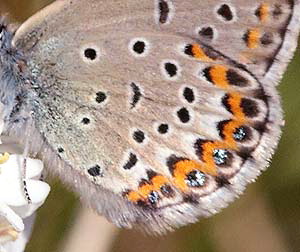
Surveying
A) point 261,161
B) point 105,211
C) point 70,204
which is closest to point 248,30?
point 261,161

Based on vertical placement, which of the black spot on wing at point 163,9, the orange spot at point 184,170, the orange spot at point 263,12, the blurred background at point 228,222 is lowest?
the blurred background at point 228,222

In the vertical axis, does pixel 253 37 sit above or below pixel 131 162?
above

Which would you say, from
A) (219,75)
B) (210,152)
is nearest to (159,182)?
(210,152)

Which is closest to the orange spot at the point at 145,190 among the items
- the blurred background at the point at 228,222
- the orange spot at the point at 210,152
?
the orange spot at the point at 210,152

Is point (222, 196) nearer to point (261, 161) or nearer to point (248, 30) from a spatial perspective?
point (261, 161)

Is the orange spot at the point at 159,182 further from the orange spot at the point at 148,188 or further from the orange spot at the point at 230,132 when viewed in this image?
the orange spot at the point at 230,132

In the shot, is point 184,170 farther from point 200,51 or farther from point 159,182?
point 200,51

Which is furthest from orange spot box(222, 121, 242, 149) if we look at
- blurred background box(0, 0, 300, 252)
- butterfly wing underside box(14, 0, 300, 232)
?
blurred background box(0, 0, 300, 252)

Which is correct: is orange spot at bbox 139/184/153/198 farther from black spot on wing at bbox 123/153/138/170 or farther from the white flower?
the white flower
